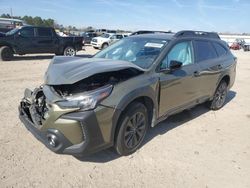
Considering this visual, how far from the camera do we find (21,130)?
14.8ft

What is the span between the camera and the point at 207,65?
543 centimetres

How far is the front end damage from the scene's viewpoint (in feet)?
10.2

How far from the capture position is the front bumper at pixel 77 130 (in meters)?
3.08

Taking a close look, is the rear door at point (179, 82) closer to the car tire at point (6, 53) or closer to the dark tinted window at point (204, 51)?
the dark tinted window at point (204, 51)

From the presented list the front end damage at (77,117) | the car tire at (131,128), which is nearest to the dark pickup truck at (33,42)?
the front end damage at (77,117)

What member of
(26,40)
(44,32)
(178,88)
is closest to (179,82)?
(178,88)

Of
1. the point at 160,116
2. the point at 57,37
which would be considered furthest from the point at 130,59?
the point at 57,37

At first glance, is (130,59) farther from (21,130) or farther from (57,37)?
(57,37)

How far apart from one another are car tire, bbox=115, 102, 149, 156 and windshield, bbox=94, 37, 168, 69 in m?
0.73

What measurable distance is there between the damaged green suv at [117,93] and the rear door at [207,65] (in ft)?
0.08

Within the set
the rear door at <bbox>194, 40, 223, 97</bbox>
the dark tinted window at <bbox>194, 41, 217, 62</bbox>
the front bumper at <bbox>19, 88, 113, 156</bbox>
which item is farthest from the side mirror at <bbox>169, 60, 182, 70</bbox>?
the front bumper at <bbox>19, 88, 113, 156</bbox>

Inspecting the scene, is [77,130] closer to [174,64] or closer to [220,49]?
[174,64]

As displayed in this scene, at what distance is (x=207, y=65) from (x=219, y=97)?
1.38m

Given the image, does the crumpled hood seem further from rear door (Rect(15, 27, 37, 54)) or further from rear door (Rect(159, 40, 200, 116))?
rear door (Rect(15, 27, 37, 54))
